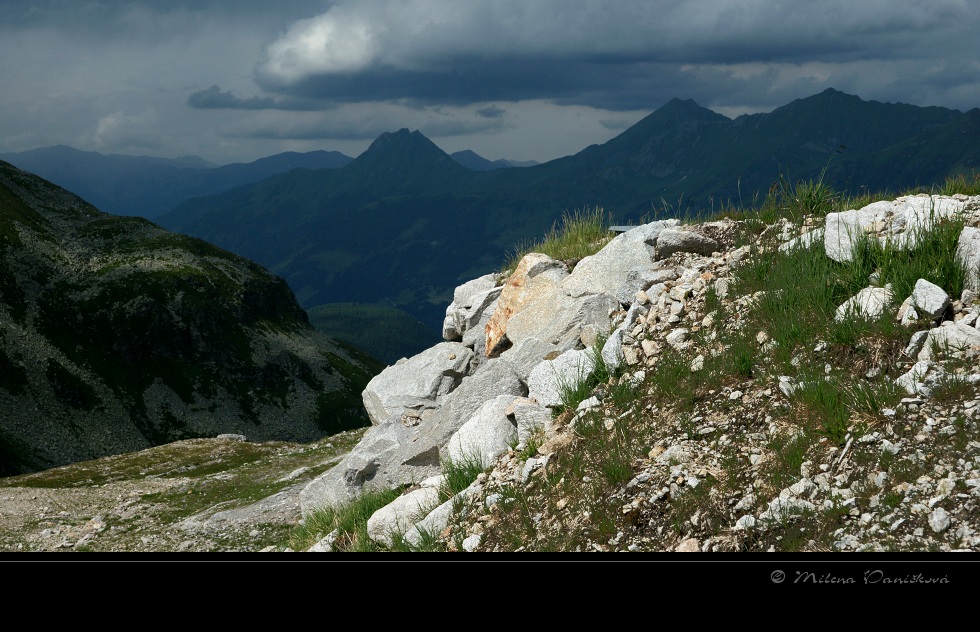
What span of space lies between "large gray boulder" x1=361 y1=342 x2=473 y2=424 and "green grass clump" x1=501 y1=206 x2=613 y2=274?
3.98 meters

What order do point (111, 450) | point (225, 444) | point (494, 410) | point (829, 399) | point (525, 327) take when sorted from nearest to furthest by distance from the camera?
point (829, 399)
point (494, 410)
point (525, 327)
point (225, 444)
point (111, 450)

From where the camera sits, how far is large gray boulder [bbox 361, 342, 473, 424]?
68.2 ft

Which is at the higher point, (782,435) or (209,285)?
(782,435)

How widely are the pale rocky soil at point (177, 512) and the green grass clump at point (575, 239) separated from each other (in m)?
10.9

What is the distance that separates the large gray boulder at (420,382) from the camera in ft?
→ 68.2

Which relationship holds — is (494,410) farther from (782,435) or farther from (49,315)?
(49,315)

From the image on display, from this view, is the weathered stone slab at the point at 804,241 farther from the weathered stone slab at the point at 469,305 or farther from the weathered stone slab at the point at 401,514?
the weathered stone slab at the point at 469,305

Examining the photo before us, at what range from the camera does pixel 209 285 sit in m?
196

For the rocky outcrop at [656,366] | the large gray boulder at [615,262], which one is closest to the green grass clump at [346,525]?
the rocky outcrop at [656,366]

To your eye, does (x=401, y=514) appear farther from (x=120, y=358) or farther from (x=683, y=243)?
(x=120, y=358)

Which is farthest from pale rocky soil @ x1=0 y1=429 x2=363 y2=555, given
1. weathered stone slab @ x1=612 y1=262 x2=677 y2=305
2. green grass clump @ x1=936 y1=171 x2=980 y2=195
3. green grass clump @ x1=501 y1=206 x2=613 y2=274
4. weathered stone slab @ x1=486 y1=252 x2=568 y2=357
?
green grass clump @ x1=936 y1=171 x2=980 y2=195

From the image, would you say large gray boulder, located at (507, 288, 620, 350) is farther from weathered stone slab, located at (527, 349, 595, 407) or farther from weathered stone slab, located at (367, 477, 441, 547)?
weathered stone slab, located at (367, 477, 441, 547)

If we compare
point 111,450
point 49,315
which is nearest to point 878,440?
point 111,450
